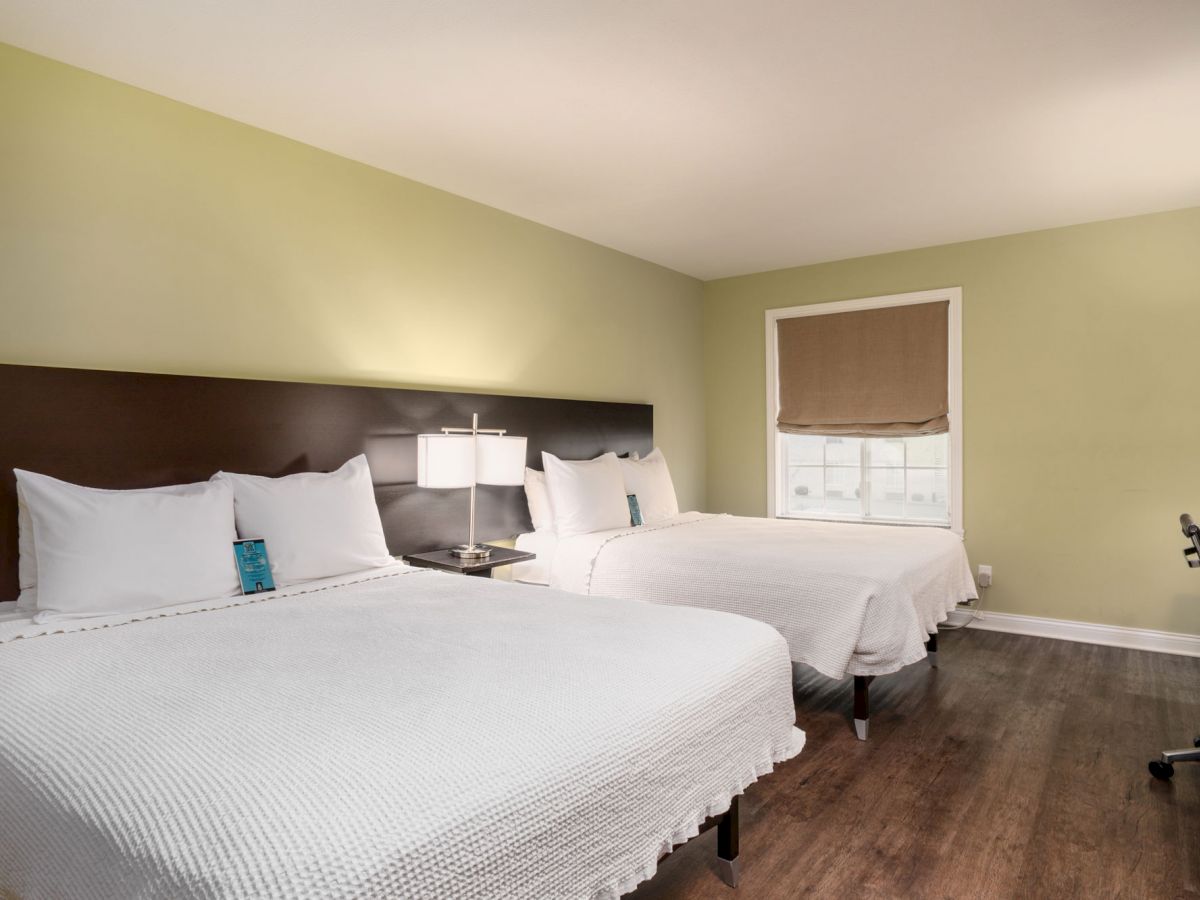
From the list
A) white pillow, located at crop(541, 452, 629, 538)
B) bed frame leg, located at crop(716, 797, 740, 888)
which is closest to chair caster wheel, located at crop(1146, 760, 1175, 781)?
bed frame leg, located at crop(716, 797, 740, 888)

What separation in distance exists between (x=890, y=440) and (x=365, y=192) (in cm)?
373

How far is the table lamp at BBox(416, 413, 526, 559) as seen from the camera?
331 centimetres

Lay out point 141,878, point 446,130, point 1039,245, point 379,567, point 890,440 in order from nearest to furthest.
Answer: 1. point 141,878
2. point 379,567
3. point 446,130
4. point 1039,245
5. point 890,440

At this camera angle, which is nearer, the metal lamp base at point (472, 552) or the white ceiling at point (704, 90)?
the white ceiling at point (704, 90)

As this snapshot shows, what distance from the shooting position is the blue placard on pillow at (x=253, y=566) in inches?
95.3

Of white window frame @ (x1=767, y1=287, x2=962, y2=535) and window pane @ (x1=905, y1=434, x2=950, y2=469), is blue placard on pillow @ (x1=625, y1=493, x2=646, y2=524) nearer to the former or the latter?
white window frame @ (x1=767, y1=287, x2=962, y2=535)

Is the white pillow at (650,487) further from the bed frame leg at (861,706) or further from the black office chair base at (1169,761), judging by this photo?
the black office chair base at (1169,761)

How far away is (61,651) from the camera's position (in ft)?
5.88

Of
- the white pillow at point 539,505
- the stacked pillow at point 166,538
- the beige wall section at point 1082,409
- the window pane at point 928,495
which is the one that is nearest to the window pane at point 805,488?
the window pane at point 928,495

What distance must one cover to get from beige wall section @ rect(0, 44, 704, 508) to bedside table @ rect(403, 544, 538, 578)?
89 cm

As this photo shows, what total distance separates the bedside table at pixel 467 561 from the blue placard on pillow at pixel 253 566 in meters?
0.84

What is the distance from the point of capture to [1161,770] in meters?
2.50

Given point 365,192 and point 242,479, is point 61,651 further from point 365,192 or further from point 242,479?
point 365,192

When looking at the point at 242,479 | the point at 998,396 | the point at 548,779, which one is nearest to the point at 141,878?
the point at 548,779
